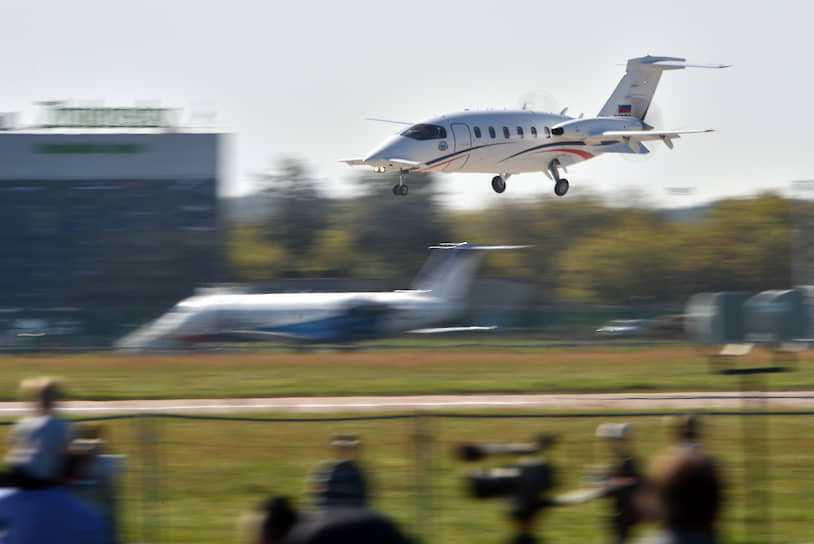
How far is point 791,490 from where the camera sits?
1175cm

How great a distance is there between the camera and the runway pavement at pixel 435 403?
21438 millimetres

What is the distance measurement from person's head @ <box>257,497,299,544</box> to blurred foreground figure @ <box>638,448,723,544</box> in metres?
1.65

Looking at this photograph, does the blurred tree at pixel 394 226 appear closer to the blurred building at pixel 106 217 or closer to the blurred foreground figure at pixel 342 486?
the blurred building at pixel 106 217

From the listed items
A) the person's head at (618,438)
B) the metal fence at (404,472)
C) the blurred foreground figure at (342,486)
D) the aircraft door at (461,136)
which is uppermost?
the aircraft door at (461,136)

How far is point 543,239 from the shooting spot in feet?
270

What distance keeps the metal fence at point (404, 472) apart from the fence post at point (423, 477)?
0.01m

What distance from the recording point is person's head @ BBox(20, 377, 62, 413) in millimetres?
7285

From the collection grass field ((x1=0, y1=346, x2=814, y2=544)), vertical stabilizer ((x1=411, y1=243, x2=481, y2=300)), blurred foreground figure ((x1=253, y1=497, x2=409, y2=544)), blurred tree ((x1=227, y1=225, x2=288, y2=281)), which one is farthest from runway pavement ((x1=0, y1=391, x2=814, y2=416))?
blurred tree ((x1=227, y1=225, x2=288, y2=281))

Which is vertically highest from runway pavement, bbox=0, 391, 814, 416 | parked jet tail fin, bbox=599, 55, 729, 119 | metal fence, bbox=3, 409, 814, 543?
parked jet tail fin, bbox=599, 55, 729, 119

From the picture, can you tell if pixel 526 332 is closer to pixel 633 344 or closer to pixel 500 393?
pixel 633 344

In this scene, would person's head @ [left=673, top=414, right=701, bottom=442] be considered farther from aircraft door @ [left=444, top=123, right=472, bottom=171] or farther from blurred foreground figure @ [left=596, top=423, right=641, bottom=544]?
aircraft door @ [left=444, top=123, right=472, bottom=171]

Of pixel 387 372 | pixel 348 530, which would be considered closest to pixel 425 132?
pixel 387 372

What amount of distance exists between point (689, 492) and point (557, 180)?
37.2 m

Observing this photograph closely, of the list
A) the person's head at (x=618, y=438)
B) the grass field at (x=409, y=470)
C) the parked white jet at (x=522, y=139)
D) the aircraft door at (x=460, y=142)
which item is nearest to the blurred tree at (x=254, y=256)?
the parked white jet at (x=522, y=139)
